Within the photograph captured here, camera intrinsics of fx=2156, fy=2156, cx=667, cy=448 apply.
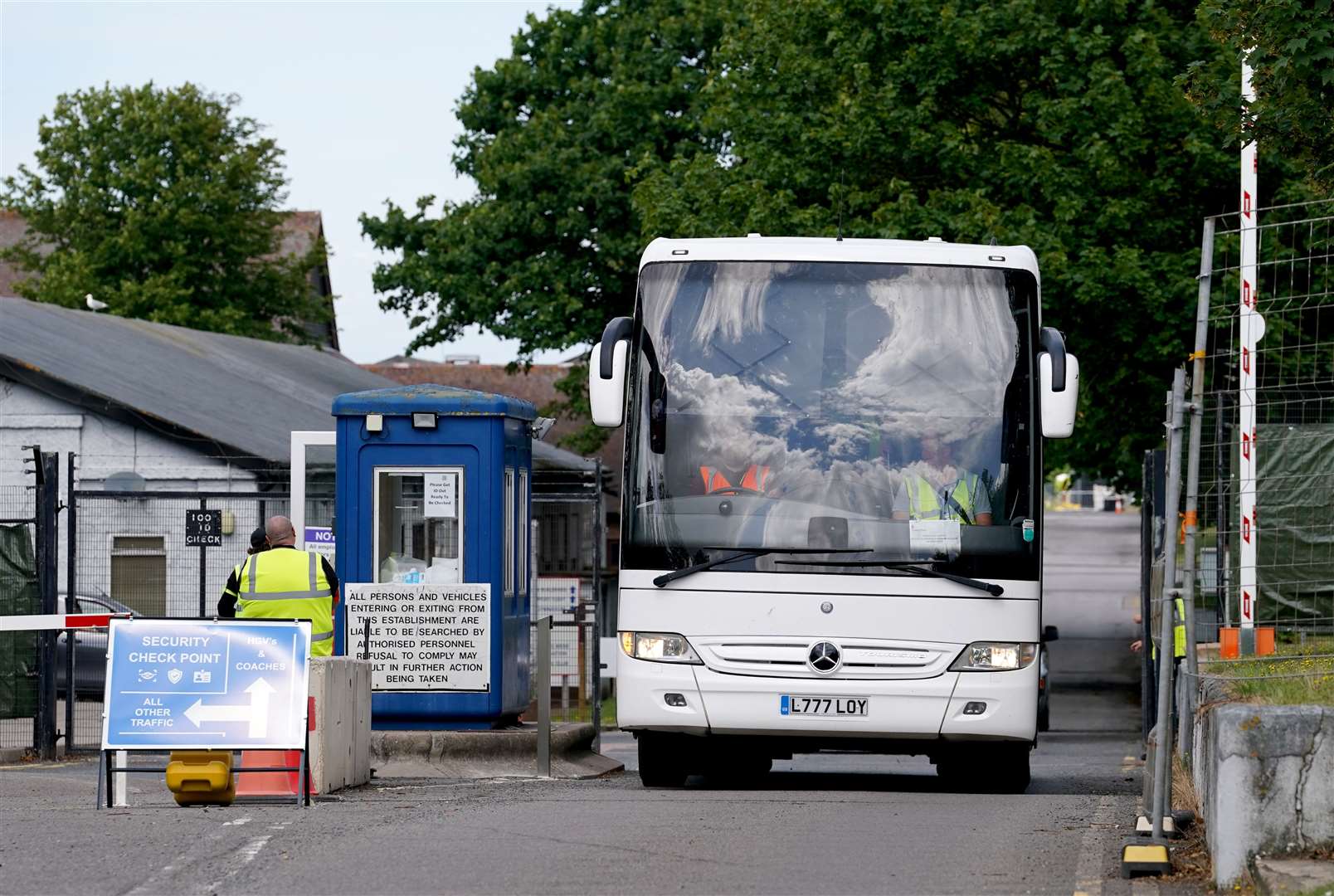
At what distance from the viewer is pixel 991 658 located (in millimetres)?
12086

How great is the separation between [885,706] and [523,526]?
4.37 meters

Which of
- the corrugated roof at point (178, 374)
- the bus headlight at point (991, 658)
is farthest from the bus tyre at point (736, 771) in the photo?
the corrugated roof at point (178, 374)

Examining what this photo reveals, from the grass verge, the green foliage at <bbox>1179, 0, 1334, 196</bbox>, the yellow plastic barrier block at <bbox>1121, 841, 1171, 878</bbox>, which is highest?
the green foliage at <bbox>1179, 0, 1334, 196</bbox>

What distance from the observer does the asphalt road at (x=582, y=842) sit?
8.39 meters

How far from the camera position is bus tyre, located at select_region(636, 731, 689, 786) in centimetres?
1292

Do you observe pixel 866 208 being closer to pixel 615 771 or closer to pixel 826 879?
pixel 615 771

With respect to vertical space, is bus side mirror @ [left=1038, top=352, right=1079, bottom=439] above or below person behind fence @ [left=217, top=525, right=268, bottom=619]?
above

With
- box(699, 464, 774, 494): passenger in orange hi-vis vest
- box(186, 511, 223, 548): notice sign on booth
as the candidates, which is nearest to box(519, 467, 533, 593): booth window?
box(699, 464, 774, 494): passenger in orange hi-vis vest

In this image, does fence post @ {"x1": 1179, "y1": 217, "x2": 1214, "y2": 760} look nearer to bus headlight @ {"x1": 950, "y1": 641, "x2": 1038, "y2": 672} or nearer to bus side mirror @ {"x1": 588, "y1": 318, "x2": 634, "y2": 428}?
bus headlight @ {"x1": 950, "y1": 641, "x2": 1038, "y2": 672}

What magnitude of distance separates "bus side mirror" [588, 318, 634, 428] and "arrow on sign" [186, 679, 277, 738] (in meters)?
2.43

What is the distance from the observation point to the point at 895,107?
28375mm

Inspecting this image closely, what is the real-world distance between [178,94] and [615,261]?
19.6 m

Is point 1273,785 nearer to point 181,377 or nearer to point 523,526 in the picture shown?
point 523,526

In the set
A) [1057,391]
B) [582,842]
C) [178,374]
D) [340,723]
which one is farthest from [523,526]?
[178,374]
